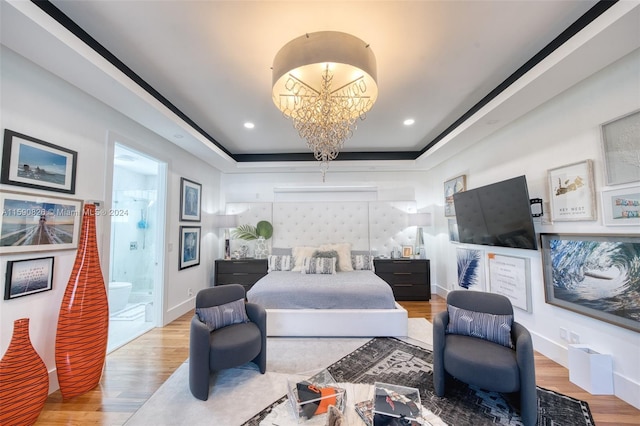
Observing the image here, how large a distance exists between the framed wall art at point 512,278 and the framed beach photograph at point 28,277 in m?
4.76

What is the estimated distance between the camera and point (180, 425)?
182 centimetres

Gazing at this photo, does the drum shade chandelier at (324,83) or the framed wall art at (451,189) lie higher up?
the drum shade chandelier at (324,83)

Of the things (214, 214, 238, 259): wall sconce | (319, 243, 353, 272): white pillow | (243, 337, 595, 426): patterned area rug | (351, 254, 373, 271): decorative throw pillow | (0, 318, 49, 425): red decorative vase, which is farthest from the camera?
(214, 214, 238, 259): wall sconce

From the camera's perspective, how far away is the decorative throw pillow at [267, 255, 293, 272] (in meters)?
4.62

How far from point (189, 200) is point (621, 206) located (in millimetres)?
5174

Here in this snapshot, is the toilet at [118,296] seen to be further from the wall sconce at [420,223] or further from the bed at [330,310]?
the wall sconce at [420,223]

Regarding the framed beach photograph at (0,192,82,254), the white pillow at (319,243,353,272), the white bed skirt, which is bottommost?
the white bed skirt

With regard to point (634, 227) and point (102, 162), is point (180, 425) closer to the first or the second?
point (102, 162)

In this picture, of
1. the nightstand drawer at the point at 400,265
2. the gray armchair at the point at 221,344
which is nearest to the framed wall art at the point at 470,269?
the nightstand drawer at the point at 400,265

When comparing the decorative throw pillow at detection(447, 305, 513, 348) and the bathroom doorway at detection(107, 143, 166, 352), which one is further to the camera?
the bathroom doorway at detection(107, 143, 166, 352)

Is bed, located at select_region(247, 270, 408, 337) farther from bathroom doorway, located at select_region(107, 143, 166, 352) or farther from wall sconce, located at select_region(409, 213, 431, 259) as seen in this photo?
bathroom doorway, located at select_region(107, 143, 166, 352)

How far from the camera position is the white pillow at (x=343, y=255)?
14.8 feet

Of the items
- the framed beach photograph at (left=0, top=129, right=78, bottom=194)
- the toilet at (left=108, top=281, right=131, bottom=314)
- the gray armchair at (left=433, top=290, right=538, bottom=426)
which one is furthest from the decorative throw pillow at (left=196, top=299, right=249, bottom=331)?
the toilet at (left=108, top=281, right=131, bottom=314)

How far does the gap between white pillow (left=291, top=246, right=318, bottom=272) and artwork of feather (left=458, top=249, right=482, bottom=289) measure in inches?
99.7
